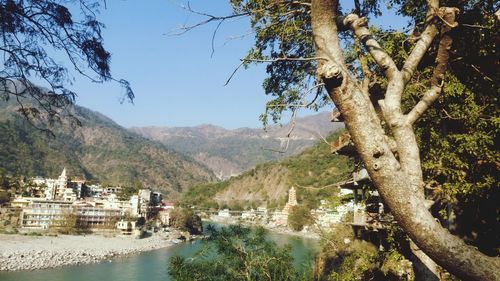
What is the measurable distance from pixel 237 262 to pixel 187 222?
60089mm

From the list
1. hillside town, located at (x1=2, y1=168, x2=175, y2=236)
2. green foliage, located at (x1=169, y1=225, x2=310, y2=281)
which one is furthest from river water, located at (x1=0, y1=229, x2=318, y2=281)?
hillside town, located at (x1=2, y1=168, x2=175, y2=236)

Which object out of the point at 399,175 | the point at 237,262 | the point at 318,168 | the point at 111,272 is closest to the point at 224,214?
the point at 318,168

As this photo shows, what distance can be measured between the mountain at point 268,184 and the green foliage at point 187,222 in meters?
25.7

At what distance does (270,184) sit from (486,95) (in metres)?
124

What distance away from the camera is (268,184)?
428 ft

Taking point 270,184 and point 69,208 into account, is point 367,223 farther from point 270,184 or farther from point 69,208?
point 270,184

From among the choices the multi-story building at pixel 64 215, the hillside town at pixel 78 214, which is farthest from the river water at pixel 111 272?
the multi-story building at pixel 64 215

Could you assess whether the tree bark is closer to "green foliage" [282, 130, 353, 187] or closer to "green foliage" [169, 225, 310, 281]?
"green foliage" [169, 225, 310, 281]

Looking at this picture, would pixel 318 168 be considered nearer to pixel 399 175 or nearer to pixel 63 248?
pixel 63 248

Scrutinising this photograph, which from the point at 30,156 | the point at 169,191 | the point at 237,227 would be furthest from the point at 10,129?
the point at 237,227

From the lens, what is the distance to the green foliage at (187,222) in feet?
228

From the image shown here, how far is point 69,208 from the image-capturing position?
6106 centimetres

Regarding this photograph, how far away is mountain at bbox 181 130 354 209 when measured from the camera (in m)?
95.4

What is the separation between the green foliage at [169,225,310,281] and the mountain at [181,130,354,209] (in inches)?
2916
